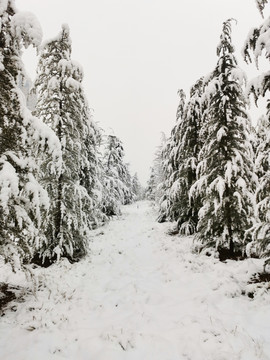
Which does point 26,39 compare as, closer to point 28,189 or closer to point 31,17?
point 31,17

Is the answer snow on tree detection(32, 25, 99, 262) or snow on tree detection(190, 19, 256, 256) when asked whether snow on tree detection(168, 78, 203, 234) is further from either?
snow on tree detection(32, 25, 99, 262)

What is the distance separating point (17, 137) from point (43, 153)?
3.47ft

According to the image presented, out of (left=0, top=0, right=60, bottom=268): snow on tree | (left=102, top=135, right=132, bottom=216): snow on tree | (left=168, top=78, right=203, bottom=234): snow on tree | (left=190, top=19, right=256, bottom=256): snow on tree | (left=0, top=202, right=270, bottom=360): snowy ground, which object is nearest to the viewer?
(left=0, top=202, right=270, bottom=360): snowy ground

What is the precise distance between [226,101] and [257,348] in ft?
27.7

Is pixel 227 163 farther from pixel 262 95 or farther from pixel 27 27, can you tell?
pixel 27 27

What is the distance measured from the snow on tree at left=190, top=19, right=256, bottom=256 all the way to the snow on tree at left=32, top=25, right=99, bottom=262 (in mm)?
5254

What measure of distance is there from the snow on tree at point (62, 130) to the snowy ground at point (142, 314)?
129 cm

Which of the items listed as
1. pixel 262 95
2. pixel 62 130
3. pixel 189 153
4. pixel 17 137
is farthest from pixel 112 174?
pixel 262 95

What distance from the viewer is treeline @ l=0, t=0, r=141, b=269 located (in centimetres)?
619

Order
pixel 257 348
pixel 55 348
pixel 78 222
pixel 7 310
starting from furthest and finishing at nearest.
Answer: pixel 78 222 → pixel 7 310 → pixel 55 348 → pixel 257 348

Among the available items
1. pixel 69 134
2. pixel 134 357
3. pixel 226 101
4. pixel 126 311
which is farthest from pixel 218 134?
A: pixel 134 357

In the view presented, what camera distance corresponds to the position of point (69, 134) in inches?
463

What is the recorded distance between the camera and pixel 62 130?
37.7ft

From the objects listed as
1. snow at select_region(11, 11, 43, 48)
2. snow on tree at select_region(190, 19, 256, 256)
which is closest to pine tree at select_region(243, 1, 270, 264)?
snow on tree at select_region(190, 19, 256, 256)
